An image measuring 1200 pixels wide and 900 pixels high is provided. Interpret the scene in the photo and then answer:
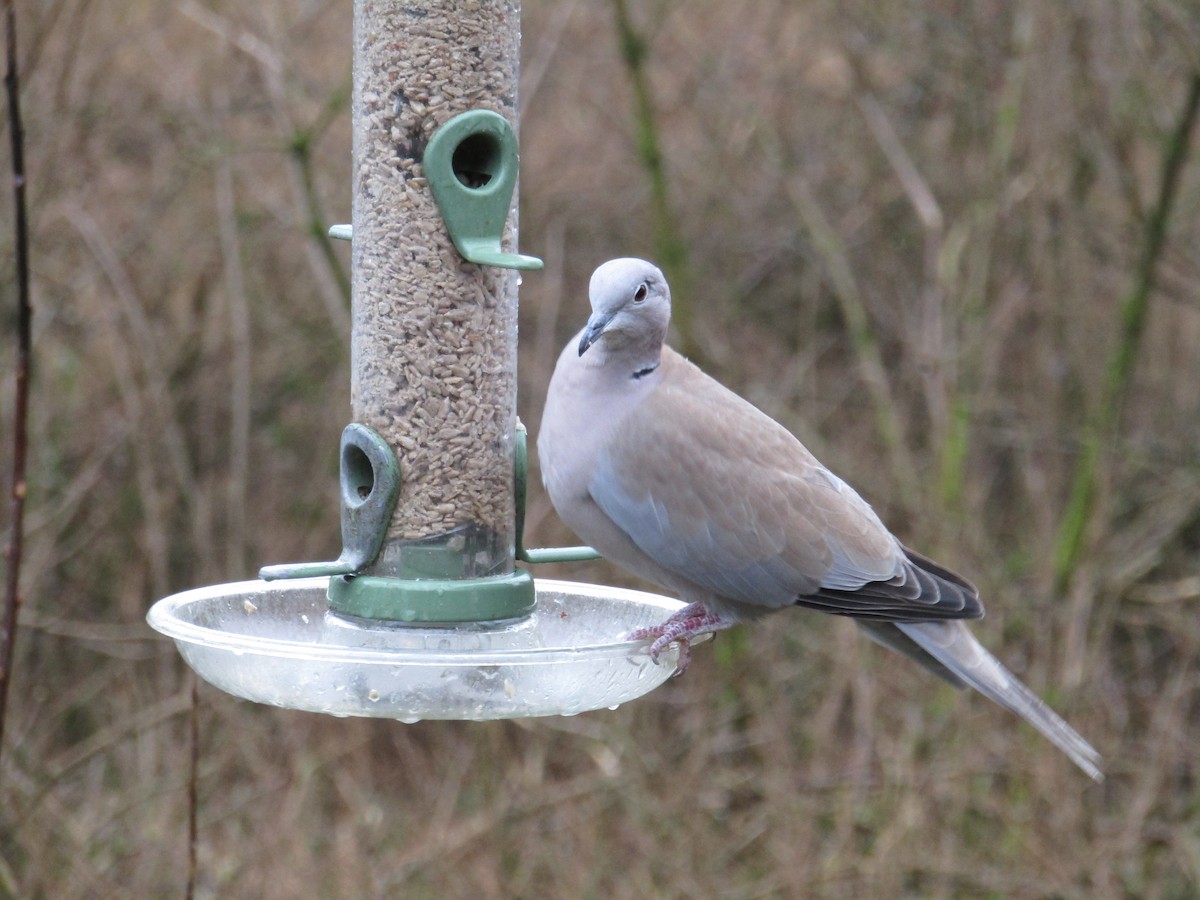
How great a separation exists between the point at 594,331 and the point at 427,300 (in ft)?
1.46

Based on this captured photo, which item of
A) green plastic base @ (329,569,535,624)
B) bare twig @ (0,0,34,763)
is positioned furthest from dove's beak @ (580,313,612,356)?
bare twig @ (0,0,34,763)

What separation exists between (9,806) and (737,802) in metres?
3.50

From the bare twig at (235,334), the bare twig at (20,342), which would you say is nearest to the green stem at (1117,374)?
the bare twig at (235,334)

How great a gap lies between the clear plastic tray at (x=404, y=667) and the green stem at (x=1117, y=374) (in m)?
3.87

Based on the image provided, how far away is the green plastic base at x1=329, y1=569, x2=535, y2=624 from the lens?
11.8 feet

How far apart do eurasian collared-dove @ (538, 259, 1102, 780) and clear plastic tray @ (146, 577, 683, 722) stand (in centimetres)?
38

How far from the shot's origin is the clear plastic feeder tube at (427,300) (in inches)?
147

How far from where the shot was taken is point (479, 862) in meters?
6.40

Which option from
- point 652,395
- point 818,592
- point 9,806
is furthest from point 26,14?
point 818,592

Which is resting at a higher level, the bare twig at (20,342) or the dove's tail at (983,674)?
the bare twig at (20,342)

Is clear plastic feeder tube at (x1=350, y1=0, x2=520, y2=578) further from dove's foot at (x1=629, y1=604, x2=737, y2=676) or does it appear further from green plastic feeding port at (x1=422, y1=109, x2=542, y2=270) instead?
dove's foot at (x1=629, y1=604, x2=737, y2=676)

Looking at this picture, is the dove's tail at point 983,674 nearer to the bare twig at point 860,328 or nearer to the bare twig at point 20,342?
the bare twig at point 20,342

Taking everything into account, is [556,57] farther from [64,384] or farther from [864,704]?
[864,704]

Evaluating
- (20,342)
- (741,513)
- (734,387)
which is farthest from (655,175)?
(20,342)
